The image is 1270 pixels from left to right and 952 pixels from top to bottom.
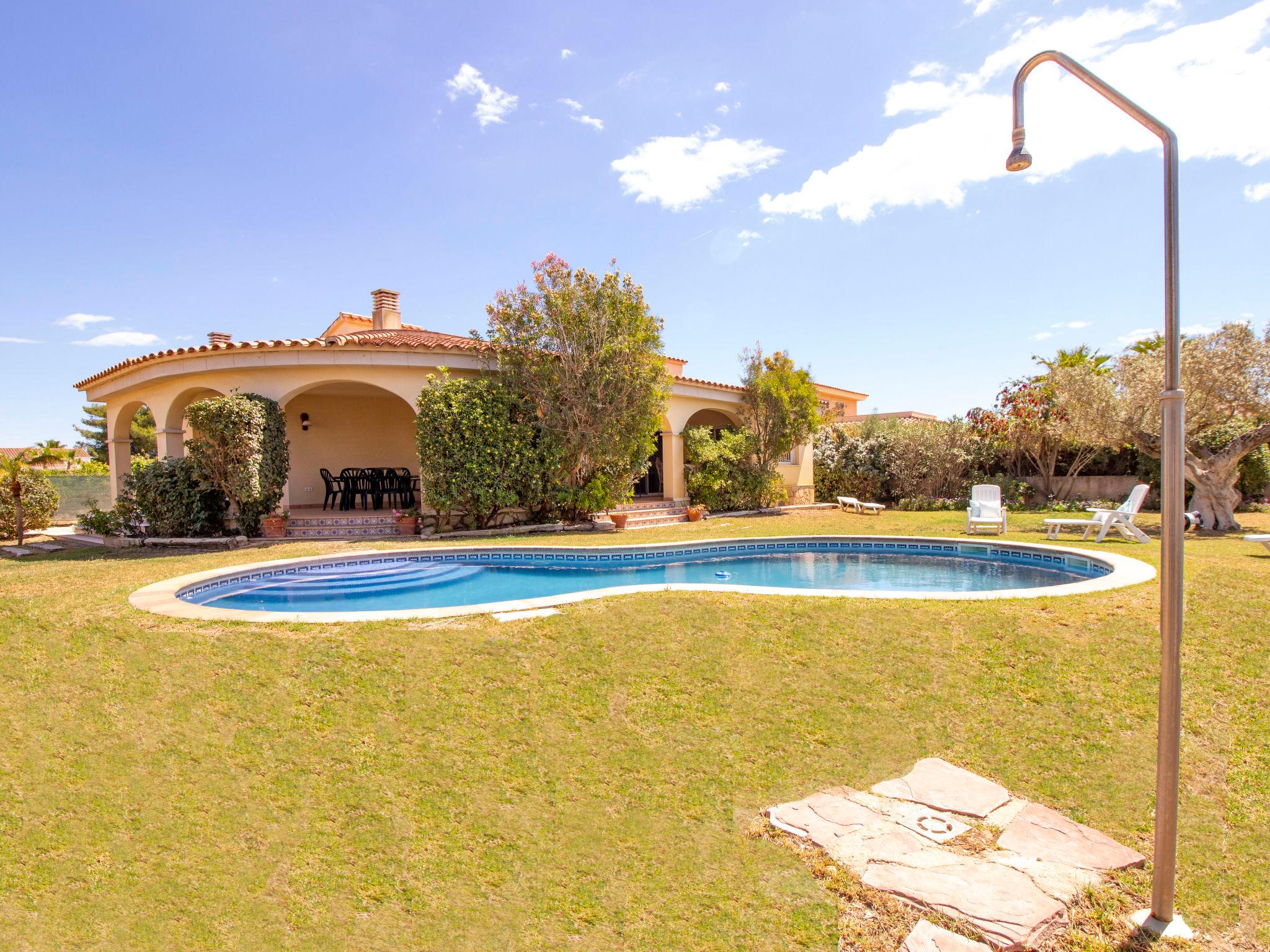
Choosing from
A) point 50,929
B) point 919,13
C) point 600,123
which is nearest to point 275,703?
point 50,929

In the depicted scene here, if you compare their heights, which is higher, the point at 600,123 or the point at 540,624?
the point at 600,123

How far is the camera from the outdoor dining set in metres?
16.8

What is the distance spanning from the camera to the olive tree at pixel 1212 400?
44.3 ft

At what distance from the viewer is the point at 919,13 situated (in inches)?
417

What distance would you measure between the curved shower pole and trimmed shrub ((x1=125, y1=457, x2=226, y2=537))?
15697mm

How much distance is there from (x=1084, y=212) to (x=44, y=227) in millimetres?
27276

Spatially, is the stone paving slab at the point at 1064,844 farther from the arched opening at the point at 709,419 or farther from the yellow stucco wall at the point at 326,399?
the arched opening at the point at 709,419

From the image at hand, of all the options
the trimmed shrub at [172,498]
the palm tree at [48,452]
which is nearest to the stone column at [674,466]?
the trimmed shrub at [172,498]

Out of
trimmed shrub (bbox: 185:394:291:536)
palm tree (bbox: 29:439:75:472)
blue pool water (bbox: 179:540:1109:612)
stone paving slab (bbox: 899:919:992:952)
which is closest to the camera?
stone paving slab (bbox: 899:919:992:952)

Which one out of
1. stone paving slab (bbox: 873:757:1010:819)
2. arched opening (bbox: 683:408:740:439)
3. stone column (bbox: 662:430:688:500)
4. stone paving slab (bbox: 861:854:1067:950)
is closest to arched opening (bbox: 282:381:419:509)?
stone column (bbox: 662:430:688:500)

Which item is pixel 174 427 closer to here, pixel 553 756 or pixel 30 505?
pixel 30 505

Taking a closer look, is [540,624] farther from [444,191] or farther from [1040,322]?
[1040,322]

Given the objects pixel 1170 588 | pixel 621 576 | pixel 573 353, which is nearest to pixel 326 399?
pixel 573 353

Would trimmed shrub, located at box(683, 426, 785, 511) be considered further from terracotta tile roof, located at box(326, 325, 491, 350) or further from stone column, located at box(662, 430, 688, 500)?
terracotta tile roof, located at box(326, 325, 491, 350)
